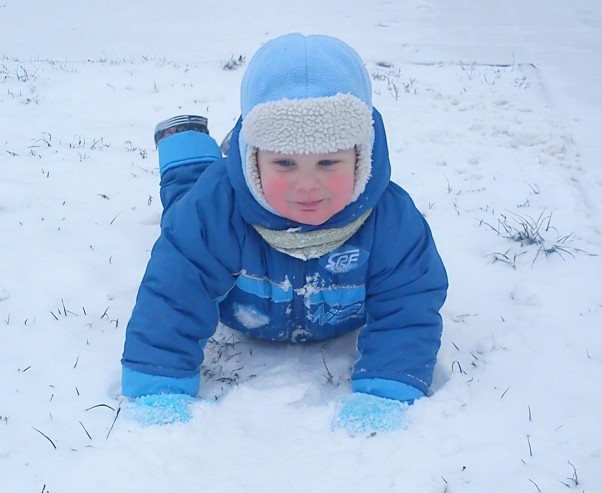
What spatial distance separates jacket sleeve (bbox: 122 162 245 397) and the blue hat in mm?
455

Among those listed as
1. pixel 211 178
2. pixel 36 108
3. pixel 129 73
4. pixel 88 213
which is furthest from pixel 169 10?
pixel 211 178

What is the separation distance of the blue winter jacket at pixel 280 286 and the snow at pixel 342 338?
0.17m

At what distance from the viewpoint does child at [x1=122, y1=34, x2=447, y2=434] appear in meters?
2.57

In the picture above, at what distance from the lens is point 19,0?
12.6 meters

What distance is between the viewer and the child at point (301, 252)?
2.57m

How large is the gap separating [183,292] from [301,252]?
491mm

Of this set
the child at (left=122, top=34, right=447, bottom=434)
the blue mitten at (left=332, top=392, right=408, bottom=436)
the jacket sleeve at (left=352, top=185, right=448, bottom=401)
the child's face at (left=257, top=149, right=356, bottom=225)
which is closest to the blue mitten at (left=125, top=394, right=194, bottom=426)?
the child at (left=122, top=34, right=447, bottom=434)

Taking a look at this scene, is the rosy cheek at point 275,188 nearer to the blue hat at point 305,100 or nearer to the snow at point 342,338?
the blue hat at point 305,100

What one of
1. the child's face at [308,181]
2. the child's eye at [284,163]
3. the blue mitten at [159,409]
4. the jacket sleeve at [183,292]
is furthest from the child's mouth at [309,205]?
the blue mitten at [159,409]

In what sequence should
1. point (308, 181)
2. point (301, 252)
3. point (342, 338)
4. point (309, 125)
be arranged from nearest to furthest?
point (309, 125) < point (308, 181) < point (301, 252) < point (342, 338)

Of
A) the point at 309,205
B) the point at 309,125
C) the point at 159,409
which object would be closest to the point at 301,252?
the point at 309,205

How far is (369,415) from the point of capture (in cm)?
277

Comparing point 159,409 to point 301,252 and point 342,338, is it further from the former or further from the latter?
point 342,338

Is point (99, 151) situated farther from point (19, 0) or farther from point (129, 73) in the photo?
point (19, 0)
